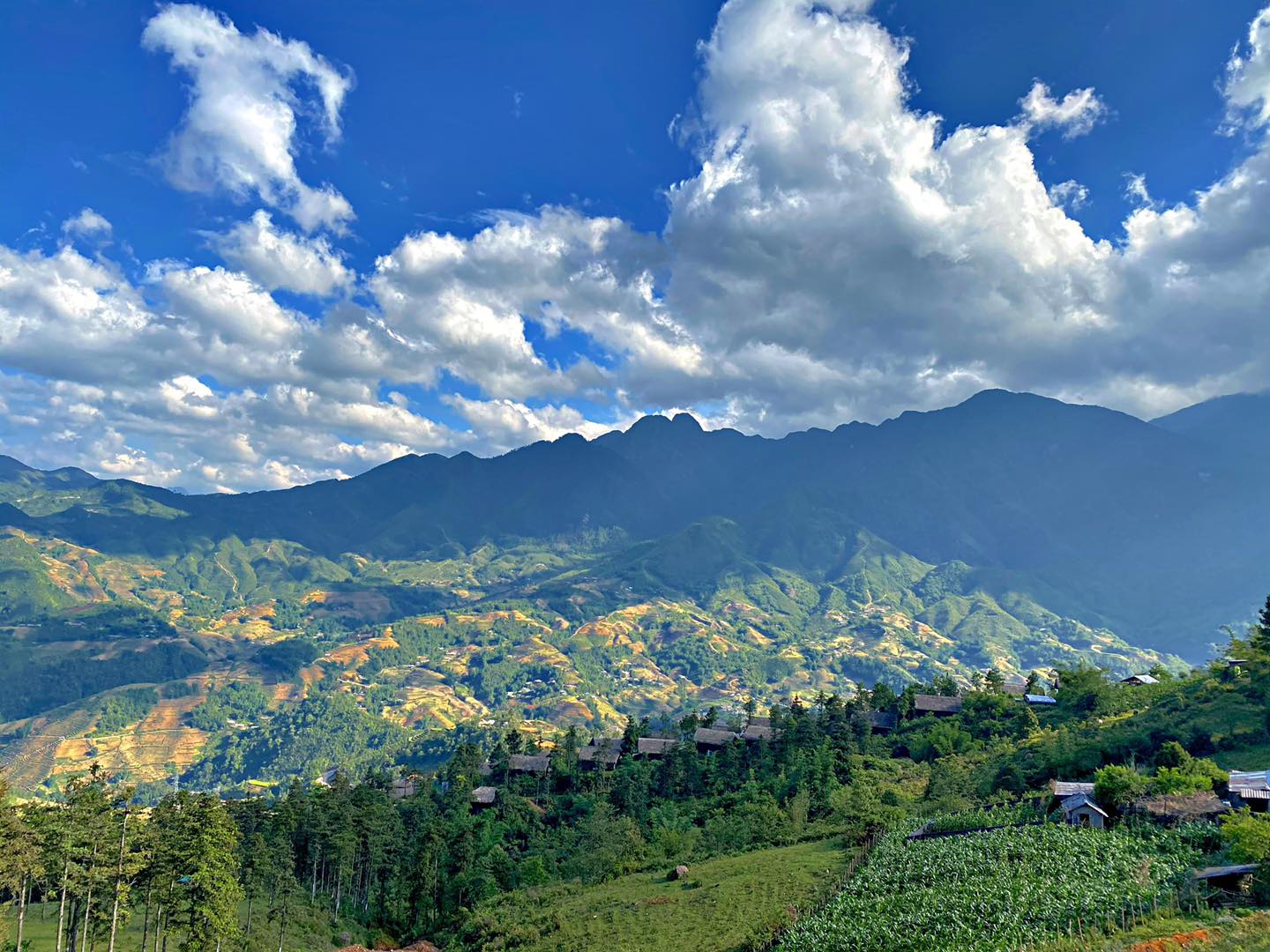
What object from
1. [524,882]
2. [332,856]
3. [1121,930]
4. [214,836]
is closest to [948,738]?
[524,882]

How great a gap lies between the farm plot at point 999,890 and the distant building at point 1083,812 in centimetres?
192

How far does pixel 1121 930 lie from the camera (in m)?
32.4

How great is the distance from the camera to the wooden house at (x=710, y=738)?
114 meters

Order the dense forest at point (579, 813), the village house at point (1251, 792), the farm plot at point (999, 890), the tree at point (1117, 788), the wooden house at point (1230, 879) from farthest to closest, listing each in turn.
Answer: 1. the tree at point (1117, 788)
2. the dense forest at point (579, 813)
3. the village house at point (1251, 792)
4. the farm plot at point (999, 890)
5. the wooden house at point (1230, 879)

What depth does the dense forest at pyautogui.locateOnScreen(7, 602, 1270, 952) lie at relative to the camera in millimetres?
47312

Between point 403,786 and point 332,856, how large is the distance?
40297 millimetres

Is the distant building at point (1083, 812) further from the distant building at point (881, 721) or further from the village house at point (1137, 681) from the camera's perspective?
the village house at point (1137, 681)

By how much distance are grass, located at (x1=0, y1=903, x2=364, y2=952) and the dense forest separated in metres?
0.52

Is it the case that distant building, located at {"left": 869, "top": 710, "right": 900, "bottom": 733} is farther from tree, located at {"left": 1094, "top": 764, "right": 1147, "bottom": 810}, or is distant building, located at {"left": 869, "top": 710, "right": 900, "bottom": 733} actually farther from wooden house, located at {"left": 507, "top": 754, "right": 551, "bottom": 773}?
tree, located at {"left": 1094, "top": 764, "right": 1147, "bottom": 810}

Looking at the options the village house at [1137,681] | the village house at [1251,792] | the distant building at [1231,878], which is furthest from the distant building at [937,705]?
the distant building at [1231,878]

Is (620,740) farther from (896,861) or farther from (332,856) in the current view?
(896,861)

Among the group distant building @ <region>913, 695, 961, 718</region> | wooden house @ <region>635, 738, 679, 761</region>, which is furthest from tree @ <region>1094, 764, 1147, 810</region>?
wooden house @ <region>635, 738, 679, 761</region>

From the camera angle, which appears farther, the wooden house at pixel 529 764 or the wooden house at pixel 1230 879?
the wooden house at pixel 529 764

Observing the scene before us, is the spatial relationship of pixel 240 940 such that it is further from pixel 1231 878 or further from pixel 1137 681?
pixel 1137 681
